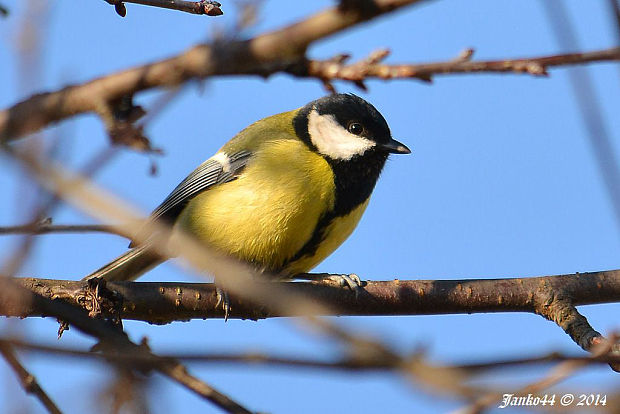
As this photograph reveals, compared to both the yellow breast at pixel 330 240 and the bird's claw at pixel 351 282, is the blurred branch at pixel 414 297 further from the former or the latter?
the yellow breast at pixel 330 240

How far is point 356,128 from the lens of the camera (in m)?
4.52

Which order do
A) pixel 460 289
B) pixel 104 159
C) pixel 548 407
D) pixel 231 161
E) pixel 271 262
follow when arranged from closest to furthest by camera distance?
pixel 548 407 < pixel 104 159 < pixel 460 289 < pixel 271 262 < pixel 231 161

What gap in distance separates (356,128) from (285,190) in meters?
0.81

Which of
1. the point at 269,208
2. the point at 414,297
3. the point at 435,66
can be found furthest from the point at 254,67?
the point at 269,208

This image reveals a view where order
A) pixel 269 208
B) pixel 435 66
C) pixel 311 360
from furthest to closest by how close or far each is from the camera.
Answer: pixel 269 208 → pixel 435 66 → pixel 311 360

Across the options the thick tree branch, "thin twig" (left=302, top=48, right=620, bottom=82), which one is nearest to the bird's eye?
"thin twig" (left=302, top=48, right=620, bottom=82)

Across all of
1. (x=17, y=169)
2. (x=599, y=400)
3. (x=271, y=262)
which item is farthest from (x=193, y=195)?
(x=599, y=400)

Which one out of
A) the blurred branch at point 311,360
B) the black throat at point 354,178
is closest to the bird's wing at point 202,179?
the black throat at point 354,178

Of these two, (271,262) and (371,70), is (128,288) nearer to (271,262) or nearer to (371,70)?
(271,262)

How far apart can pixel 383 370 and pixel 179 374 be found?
453 mm

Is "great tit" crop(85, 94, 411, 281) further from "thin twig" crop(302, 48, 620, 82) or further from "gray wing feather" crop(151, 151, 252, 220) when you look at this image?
"thin twig" crop(302, 48, 620, 82)

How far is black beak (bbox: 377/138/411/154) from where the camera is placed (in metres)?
4.42

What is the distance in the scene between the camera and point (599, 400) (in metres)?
1.13

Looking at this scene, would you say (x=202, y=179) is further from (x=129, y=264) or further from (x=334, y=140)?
(x=334, y=140)
